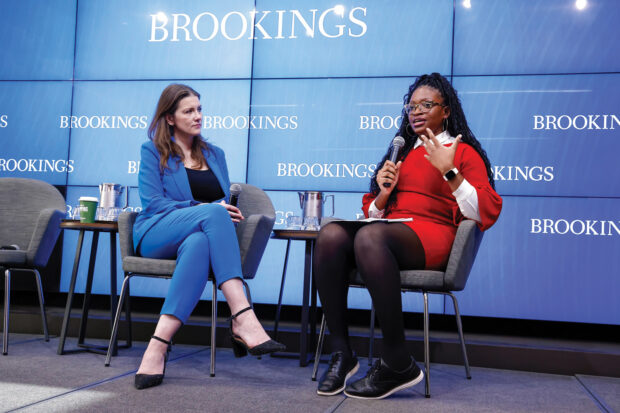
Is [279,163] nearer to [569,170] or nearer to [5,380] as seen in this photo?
[569,170]

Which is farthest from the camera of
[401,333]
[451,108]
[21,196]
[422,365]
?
[21,196]

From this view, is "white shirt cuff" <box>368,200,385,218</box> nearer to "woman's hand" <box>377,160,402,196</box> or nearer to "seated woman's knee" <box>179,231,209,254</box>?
"woman's hand" <box>377,160,402,196</box>

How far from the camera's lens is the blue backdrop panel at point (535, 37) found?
3566 mm

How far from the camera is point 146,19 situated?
420 cm

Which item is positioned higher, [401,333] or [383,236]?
[383,236]

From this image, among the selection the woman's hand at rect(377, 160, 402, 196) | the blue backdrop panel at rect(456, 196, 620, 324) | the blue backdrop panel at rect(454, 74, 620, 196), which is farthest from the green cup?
the blue backdrop panel at rect(454, 74, 620, 196)

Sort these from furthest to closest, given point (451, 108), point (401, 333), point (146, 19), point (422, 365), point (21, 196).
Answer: point (146, 19) < point (21, 196) < point (422, 365) < point (451, 108) < point (401, 333)

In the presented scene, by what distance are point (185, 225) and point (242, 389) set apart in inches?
27.4

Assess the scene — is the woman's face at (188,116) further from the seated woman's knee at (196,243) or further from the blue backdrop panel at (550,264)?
the blue backdrop panel at (550,264)

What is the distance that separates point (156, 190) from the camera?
2.71m

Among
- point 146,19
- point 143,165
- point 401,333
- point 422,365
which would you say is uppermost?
point 146,19

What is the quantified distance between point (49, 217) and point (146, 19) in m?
Result: 1.71

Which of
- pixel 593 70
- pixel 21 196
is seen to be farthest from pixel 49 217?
pixel 593 70

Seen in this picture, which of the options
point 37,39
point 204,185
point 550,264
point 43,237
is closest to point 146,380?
point 204,185
